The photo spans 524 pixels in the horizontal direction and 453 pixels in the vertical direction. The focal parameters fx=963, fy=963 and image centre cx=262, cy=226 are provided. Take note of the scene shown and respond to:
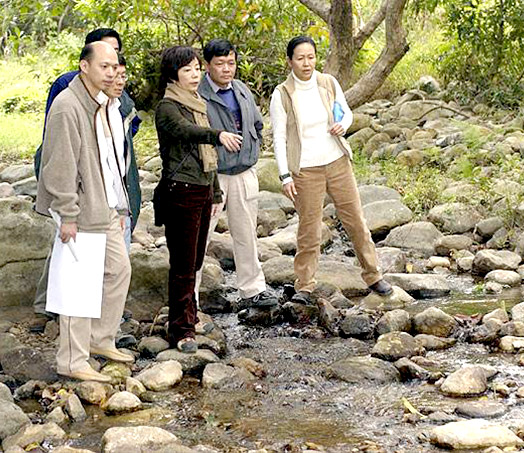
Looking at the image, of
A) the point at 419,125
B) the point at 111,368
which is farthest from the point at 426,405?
the point at 419,125

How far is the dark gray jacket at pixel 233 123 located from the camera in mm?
5879

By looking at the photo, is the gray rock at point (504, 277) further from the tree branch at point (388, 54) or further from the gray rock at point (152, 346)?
the tree branch at point (388, 54)

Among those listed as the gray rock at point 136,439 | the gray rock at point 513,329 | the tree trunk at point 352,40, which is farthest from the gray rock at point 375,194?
the gray rock at point 136,439

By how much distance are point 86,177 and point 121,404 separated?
3.81 feet

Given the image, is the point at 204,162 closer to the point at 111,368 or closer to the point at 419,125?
the point at 111,368

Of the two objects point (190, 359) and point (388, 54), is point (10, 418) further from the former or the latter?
point (388, 54)

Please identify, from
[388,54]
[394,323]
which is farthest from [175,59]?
[388,54]

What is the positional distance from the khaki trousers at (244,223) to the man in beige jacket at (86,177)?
94 centimetres

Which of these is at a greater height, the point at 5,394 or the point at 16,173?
the point at 16,173

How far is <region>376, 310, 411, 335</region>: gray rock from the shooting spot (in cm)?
603

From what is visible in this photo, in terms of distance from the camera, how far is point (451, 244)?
8.18 metres

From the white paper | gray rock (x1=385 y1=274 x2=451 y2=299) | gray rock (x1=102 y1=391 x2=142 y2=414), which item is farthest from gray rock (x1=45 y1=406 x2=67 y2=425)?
gray rock (x1=385 y1=274 x2=451 y2=299)

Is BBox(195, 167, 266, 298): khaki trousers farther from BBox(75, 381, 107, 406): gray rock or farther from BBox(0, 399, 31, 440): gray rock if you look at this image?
BBox(0, 399, 31, 440): gray rock

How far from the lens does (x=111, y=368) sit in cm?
532
